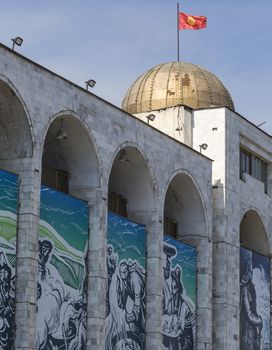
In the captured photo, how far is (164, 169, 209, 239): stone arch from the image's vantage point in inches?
1831

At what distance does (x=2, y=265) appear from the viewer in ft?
111

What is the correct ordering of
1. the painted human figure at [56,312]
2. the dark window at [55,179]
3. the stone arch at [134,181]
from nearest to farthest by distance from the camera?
the painted human figure at [56,312]
the dark window at [55,179]
the stone arch at [134,181]

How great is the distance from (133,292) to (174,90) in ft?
45.3

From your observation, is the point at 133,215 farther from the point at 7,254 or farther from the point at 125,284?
the point at 7,254

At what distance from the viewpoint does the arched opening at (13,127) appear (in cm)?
3466

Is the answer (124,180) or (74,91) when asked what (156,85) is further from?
(74,91)

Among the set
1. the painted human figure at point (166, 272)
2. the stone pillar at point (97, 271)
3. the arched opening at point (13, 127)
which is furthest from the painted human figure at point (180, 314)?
the arched opening at point (13, 127)

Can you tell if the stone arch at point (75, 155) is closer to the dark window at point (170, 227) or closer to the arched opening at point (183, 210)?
the arched opening at point (183, 210)

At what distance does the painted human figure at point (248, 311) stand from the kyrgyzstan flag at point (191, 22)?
36.4 ft

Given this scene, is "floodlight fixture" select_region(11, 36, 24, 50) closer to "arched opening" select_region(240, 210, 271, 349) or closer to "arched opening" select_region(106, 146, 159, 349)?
"arched opening" select_region(106, 146, 159, 349)

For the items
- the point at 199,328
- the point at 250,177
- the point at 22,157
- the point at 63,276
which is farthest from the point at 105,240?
the point at 250,177

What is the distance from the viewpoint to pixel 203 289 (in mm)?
46281

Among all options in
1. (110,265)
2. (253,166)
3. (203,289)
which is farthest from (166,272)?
(253,166)

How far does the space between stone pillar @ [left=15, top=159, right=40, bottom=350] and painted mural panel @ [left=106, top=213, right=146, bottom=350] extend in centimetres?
559
